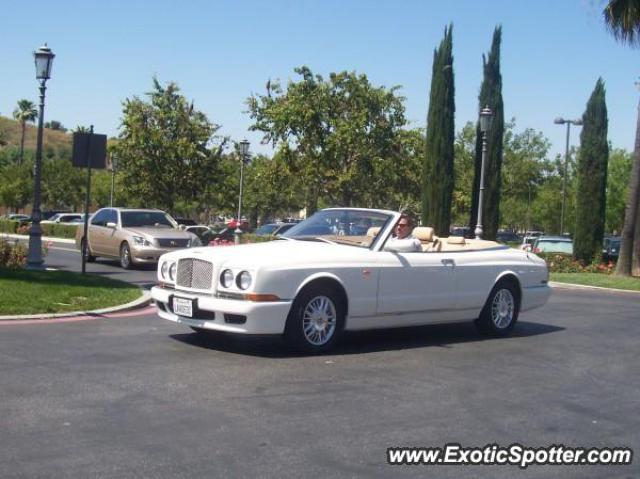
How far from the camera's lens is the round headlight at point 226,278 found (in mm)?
8039

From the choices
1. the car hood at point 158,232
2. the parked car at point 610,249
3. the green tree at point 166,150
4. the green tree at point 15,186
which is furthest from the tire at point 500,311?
the green tree at point 15,186

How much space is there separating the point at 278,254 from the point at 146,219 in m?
13.6

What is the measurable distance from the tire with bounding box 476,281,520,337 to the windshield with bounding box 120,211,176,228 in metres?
12.3

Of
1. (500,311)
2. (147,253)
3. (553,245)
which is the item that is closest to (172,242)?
(147,253)

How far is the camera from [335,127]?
35625 mm

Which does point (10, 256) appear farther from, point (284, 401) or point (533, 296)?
point (284, 401)

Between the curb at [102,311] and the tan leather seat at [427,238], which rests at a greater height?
the tan leather seat at [427,238]

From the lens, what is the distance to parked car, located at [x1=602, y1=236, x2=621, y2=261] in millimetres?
31391

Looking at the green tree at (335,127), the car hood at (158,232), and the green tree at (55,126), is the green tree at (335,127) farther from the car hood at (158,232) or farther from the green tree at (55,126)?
the green tree at (55,126)

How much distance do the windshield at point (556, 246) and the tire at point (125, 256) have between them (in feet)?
50.6

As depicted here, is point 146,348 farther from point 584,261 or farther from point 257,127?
point 257,127

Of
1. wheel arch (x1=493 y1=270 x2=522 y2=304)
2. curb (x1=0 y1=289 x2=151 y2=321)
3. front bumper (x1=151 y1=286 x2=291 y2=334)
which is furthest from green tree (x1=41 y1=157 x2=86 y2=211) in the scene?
front bumper (x1=151 y1=286 x2=291 y2=334)

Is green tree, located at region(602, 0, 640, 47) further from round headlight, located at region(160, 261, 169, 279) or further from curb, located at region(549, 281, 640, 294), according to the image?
round headlight, located at region(160, 261, 169, 279)

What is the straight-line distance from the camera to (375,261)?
884 cm
